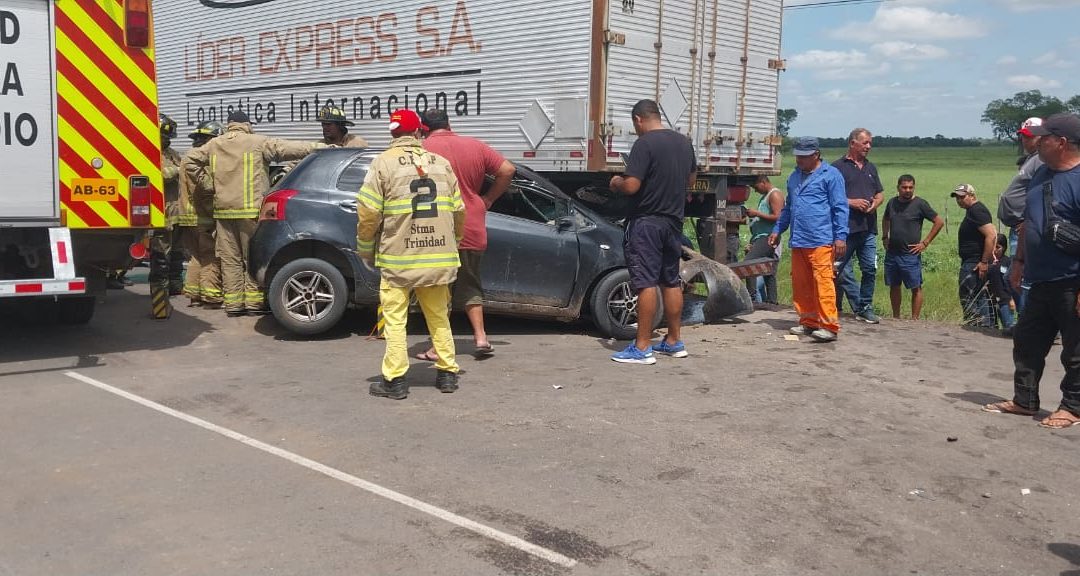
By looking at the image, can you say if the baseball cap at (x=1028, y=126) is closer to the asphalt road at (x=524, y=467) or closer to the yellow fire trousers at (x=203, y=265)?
the asphalt road at (x=524, y=467)

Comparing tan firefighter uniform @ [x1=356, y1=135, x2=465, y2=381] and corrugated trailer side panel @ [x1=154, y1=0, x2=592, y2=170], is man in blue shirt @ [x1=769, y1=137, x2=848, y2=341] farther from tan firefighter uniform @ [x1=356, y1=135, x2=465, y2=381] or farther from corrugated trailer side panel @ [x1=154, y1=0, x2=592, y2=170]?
tan firefighter uniform @ [x1=356, y1=135, x2=465, y2=381]

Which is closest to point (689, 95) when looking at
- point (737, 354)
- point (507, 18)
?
point (507, 18)

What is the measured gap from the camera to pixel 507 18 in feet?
32.0

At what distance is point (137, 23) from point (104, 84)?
500mm

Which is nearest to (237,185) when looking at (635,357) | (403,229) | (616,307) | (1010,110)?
(403,229)

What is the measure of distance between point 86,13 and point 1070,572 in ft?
22.1

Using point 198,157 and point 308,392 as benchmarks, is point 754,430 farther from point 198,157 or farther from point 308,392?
point 198,157

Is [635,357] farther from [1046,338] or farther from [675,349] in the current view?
[1046,338]

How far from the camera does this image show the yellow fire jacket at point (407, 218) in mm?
5738

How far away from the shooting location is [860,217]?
9188 millimetres

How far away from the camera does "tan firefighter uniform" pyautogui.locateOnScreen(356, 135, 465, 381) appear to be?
18.8 feet

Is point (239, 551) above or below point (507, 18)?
below

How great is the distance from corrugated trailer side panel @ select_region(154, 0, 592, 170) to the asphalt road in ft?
10.4

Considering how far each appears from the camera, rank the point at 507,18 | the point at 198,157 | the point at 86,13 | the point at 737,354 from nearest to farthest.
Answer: the point at 86,13 → the point at 737,354 → the point at 198,157 → the point at 507,18
